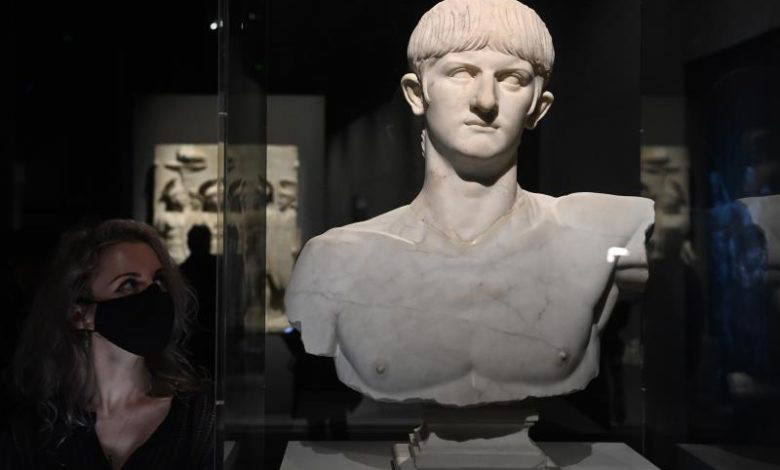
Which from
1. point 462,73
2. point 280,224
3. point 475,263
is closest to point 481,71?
point 462,73

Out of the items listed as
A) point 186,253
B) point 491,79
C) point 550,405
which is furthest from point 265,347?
point 491,79

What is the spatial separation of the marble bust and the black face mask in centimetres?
43

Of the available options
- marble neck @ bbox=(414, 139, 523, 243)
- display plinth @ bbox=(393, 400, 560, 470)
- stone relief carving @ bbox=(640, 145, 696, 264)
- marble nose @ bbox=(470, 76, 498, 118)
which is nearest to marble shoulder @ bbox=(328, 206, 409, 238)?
marble neck @ bbox=(414, 139, 523, 243)

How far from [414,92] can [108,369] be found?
4.15 ft

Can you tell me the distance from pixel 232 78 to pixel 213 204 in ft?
1.96

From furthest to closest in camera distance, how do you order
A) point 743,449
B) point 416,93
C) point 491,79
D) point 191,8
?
1. point 743,449
2. point 191,8
3. point 416,93
4. point 491,79

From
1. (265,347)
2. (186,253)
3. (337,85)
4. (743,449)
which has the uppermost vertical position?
(337,85)

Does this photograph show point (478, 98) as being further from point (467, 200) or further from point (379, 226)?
point (379, 226)

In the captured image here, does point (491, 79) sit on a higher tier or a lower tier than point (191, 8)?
lower

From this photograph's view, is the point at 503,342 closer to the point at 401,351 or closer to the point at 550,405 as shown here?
the point at 401,351

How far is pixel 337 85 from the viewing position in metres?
3.79

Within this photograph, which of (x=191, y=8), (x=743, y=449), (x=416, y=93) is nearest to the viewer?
(x=416, y=93)

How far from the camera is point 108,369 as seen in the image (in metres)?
3.28

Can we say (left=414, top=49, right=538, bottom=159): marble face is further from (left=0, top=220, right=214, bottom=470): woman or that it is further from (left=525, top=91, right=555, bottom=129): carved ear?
(left=0, top=220, right=214, bottom=470): woman
